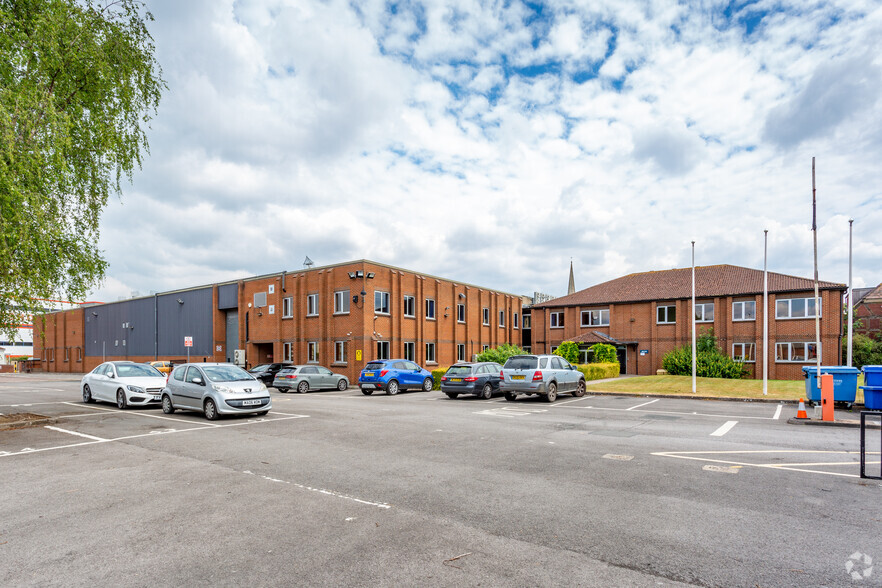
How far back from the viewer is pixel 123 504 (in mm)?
6055

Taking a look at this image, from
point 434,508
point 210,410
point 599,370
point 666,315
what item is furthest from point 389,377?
point 666,315

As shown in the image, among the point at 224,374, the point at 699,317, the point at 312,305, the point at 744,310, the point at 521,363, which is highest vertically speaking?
the point at 312,305

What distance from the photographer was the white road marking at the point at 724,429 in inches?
452

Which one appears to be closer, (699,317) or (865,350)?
(699,317)

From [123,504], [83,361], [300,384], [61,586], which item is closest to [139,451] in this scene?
[123,504]

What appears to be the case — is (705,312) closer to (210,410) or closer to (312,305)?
(312,305)

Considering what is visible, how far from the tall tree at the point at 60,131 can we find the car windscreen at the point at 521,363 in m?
13.5

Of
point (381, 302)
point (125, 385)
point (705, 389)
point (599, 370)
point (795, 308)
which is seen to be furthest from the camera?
point (795, 308)

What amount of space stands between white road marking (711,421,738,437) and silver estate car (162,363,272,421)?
11335 mm

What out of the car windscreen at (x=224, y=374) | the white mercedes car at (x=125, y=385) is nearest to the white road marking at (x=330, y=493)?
the car windscreen at (x=224, y=374)

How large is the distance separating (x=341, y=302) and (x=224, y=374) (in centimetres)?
1762

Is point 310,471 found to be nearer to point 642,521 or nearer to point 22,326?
point 642,521

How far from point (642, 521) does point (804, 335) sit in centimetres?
3537

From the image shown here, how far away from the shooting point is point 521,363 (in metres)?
19.2
